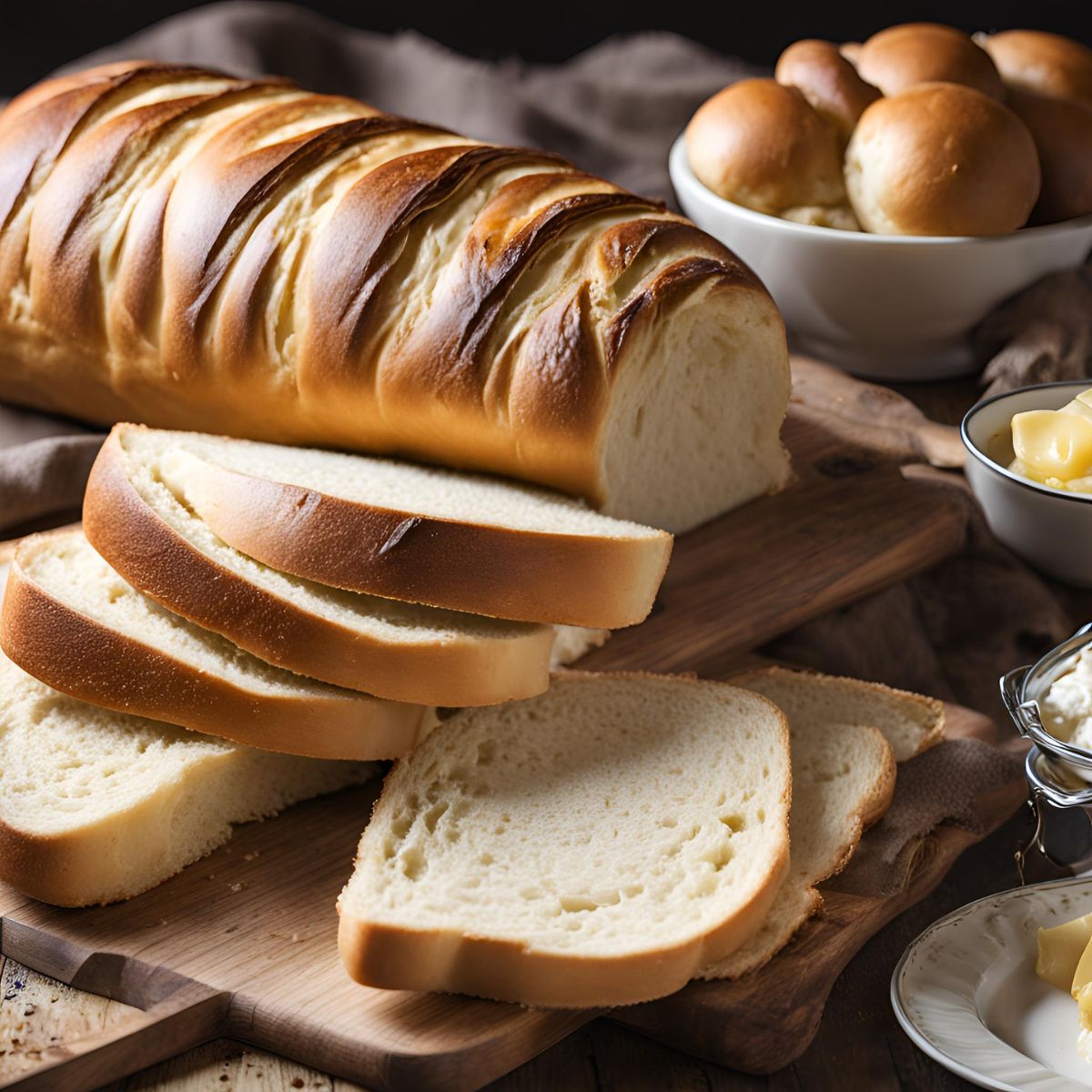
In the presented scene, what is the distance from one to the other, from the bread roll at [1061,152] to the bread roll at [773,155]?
485mm

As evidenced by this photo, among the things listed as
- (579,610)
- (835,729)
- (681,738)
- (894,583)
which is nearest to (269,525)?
(579,610)

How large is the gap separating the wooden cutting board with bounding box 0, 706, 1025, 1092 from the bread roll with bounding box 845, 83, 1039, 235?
1762 millimetres

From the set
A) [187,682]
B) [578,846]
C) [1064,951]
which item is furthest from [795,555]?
[187,682]

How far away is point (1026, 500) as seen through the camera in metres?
3.02

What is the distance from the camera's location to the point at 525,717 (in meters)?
2.52

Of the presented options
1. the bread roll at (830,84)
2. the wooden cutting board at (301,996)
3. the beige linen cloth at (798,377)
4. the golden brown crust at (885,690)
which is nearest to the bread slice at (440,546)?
the golden brown crust at (885,690)

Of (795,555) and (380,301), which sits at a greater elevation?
(380,301)

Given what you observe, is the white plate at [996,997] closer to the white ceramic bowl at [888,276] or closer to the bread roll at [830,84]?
the white ceramic bowl at [888,276]

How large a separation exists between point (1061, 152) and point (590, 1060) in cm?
255

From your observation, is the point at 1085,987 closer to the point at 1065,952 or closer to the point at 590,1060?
the point at 1065,952

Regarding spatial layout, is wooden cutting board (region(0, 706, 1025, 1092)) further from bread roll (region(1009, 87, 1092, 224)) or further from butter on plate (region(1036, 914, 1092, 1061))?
bread roll (region(1009, 87, 1092, 224))

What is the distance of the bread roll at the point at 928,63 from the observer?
3.61m

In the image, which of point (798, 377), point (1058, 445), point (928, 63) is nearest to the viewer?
point (1058, 445)

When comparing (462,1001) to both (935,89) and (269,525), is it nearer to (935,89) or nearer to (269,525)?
(269,525)
